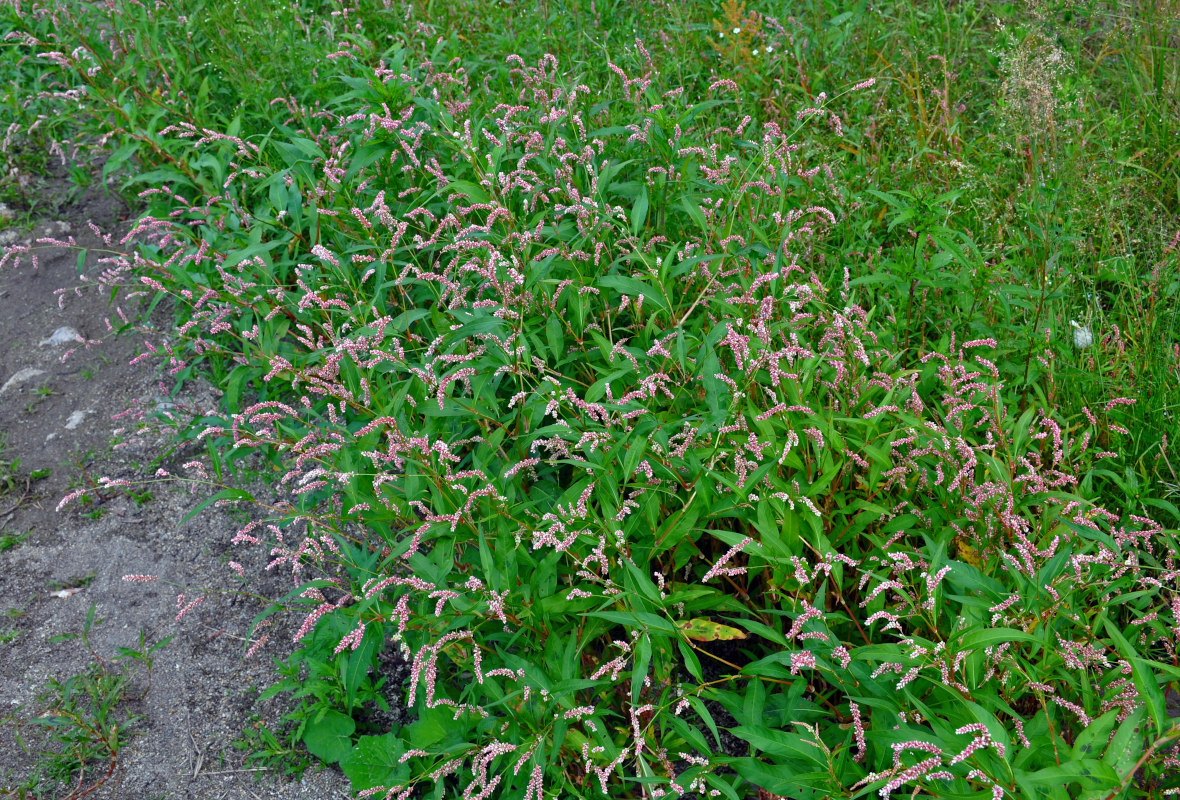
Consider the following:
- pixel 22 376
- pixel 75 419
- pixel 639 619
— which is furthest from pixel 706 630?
pixel 22 376

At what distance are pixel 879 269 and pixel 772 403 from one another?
1009 mm

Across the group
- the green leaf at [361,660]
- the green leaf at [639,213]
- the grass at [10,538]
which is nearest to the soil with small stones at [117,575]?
the grass at [10,538]

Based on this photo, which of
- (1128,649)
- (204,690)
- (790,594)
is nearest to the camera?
(1128,649)

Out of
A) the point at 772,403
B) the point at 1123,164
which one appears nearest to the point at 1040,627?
the point at 772,403

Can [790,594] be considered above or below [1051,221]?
below

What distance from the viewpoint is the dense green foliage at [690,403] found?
2.44 meters

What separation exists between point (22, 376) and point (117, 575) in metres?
1.56

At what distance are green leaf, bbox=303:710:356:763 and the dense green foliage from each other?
0.01 metres

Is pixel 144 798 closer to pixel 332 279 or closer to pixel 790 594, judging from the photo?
pixel 332 279

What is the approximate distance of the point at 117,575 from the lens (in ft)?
→ 11.8

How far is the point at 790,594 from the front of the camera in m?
2.75

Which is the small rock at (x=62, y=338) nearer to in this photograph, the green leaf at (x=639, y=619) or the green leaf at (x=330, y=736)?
the green leaf at (x=330, y=736)

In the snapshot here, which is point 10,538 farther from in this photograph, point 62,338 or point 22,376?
point 62,338

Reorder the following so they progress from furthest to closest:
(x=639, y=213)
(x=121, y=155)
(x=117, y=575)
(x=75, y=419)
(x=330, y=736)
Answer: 1. (x=121, y=155)
2. (x=75, y=419)
3. (x=117, y=575)
4. (x=639, y=213)
5. (x=330, y=736)
